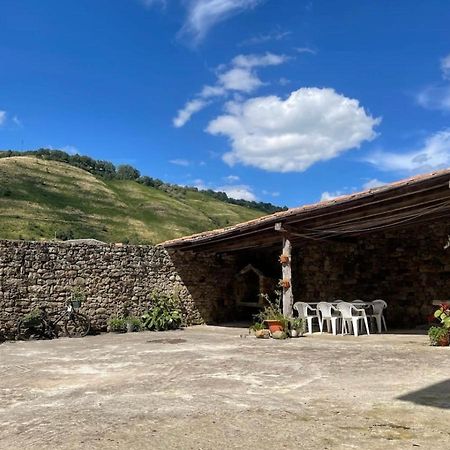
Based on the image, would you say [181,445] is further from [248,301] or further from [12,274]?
[248,301]

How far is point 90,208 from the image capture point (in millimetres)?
43719

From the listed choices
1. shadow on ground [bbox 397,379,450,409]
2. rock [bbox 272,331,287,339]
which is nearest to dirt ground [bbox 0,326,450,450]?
shadow on ground [bbox 397,379,450,409]

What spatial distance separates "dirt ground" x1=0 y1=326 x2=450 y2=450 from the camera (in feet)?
10.8

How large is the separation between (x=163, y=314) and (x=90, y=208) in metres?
33.1

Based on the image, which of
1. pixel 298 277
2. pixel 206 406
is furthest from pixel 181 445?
pixel 298 277

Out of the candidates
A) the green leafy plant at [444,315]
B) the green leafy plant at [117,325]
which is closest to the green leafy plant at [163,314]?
the green leafy plant at [117,325]

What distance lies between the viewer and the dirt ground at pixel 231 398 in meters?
3.28

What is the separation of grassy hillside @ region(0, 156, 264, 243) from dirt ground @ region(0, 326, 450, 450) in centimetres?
2682

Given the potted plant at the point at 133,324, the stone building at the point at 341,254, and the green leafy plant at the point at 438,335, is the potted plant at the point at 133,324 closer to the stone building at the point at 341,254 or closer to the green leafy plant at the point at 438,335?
the stone building at the point at 341,254

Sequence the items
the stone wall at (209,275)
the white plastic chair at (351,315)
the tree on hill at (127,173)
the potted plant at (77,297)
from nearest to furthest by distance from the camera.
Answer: the white plastic chair at (351,315) → the stone wall at (209,275) → the potted plant at (77,297) → the tree on hill at (127,173)

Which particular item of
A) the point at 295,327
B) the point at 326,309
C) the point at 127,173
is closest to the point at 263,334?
the point at 295,327

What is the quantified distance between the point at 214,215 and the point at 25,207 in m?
20.6

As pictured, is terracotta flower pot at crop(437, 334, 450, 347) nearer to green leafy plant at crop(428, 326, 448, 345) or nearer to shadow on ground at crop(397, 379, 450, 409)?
green leafy plant at crop(428, 326, 448, 345)

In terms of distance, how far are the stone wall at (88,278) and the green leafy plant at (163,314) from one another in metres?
0.22
